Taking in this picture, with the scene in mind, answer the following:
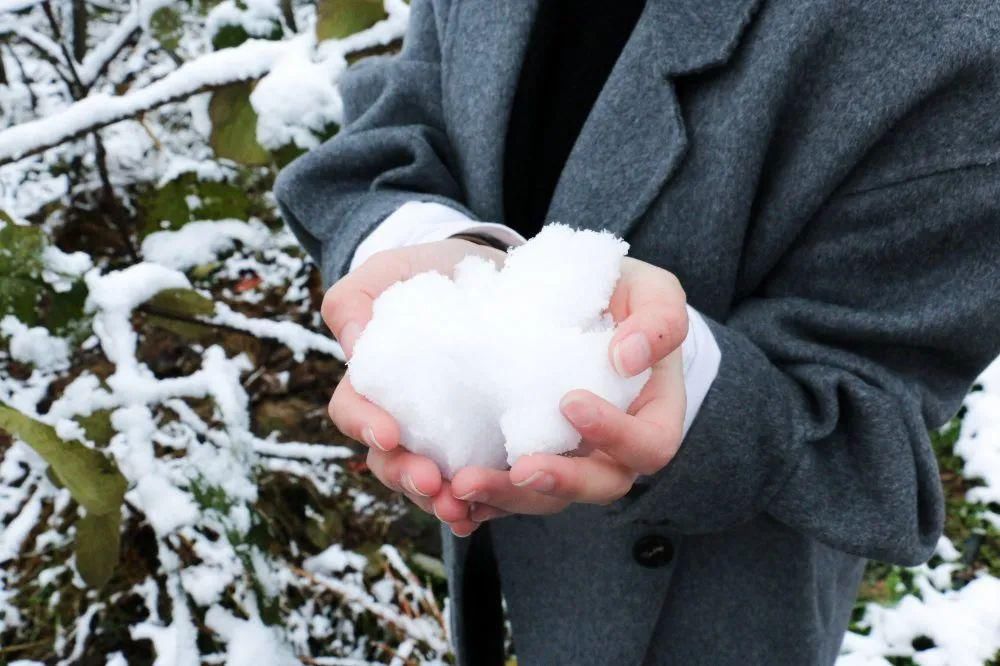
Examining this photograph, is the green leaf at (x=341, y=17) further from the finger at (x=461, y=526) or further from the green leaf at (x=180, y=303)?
the finger at (x=461, y=526)

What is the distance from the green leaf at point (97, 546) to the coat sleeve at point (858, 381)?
2.56ft

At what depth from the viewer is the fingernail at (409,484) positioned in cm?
49

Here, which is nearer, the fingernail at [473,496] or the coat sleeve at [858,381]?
the fingernail at [473,496]

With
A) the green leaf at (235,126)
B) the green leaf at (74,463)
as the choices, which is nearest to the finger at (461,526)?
the green leaf at (74,463)

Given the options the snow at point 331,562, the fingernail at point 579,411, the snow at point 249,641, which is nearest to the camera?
the fingernail at point 579,411

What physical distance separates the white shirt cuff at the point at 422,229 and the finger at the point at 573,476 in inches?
12.2

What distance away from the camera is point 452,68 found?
0.86m

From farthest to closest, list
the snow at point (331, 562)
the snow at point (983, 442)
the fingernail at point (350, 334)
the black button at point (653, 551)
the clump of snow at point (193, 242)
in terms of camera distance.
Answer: the snow at point (983, 442)
the snow at point (331, 562)
the clump of snow at point (193, 242)
the black button at point (653, 551)
the fingernail at point (350, 334)

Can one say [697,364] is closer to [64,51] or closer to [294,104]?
[294,104]

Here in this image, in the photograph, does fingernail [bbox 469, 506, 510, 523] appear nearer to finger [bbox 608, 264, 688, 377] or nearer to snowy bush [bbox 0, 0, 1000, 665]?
finger [bbox 608, 264, 688, 377]

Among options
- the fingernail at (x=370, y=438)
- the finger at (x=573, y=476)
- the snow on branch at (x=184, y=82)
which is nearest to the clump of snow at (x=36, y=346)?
the snow on branch at (x=184, y=82)

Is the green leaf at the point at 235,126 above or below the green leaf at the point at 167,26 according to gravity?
below

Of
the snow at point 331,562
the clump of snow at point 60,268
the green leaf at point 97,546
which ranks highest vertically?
the clump of snow at point 60,268

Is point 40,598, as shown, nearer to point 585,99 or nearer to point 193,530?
point 193,530
